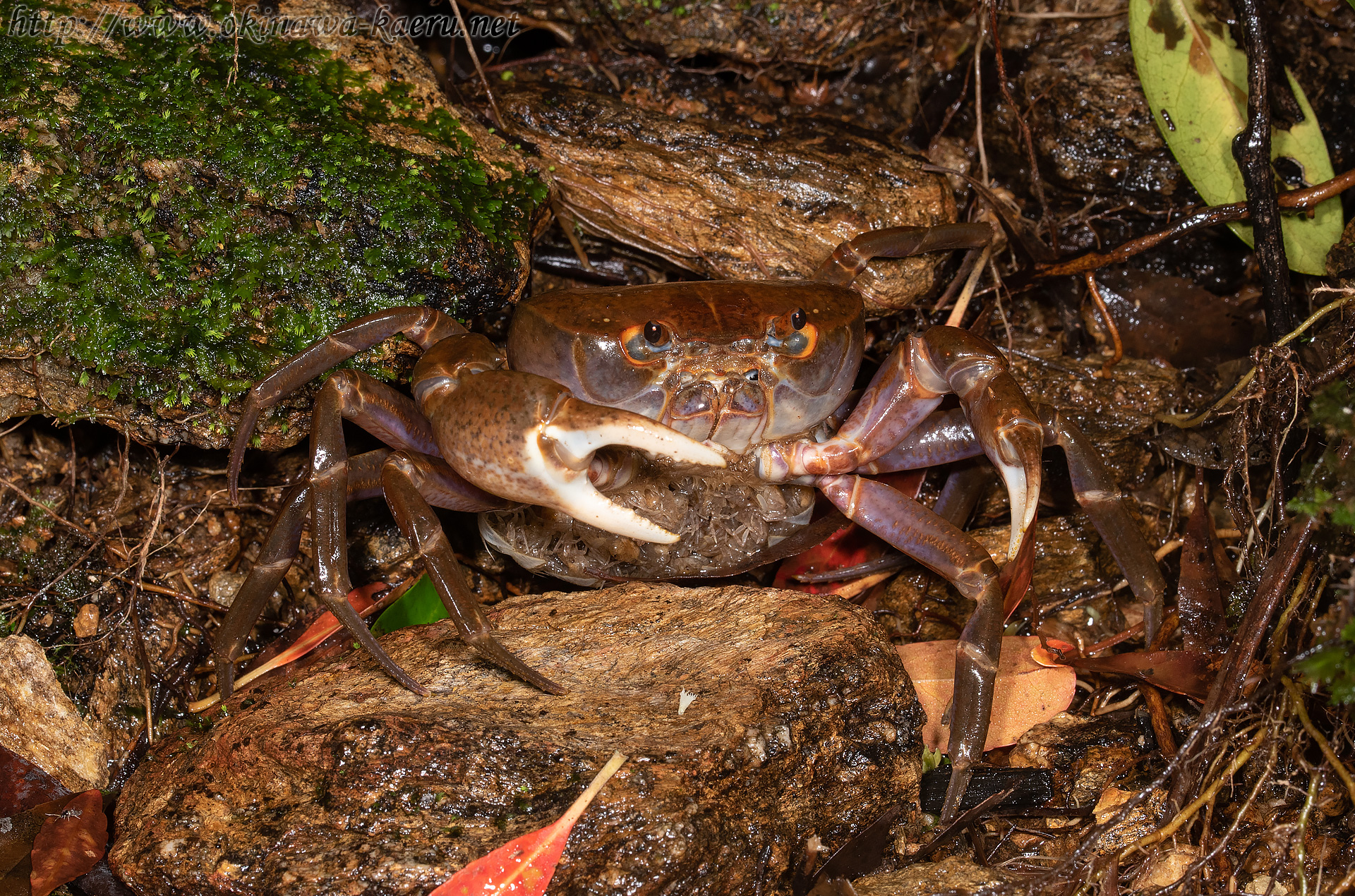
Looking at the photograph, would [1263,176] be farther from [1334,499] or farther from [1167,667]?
[1167,667]

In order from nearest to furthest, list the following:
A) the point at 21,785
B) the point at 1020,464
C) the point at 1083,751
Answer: the point at 1020,464 → the point at 21,785 → the point at 1083,751

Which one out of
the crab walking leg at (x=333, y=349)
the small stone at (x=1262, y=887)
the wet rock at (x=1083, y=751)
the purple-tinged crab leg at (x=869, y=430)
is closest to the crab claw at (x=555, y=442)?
the crab walking leg at (x=333, y=349)

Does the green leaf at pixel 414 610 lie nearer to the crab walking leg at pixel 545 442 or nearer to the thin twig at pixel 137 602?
the crab walking leg at pixel 545 442

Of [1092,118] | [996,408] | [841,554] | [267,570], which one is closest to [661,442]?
[996,408]

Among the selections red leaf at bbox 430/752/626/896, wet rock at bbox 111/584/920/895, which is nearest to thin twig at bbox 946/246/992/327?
wet rock at bbox 111/584/920/895

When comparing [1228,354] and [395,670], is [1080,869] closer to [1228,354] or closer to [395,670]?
[395,670]

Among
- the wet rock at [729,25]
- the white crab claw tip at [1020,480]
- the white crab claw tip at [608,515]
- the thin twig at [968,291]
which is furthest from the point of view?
the wet rock at [729,25]

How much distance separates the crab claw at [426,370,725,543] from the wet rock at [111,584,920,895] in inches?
16.2

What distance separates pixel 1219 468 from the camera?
3.13 m

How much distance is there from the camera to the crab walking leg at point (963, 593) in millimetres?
2453

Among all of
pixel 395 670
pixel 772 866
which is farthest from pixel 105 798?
pixel 772 866

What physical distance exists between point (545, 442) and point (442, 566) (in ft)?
1.50

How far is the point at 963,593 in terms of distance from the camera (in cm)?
261

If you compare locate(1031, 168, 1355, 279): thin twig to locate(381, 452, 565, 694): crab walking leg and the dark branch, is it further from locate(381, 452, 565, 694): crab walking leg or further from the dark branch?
locate(381, 452, 565, 694): crab walking leg
